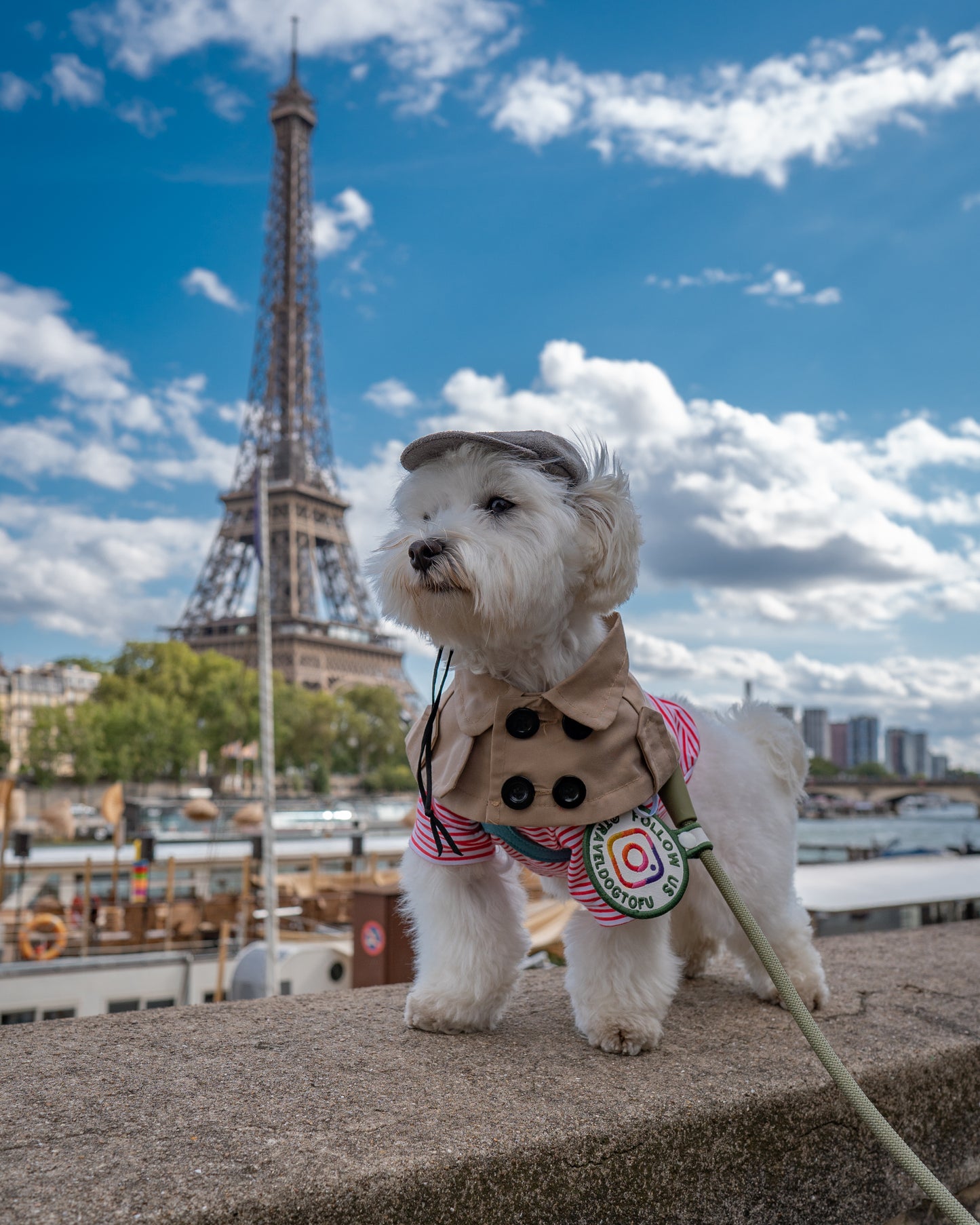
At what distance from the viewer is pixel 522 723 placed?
2.17 metres

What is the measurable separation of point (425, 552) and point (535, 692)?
46cm

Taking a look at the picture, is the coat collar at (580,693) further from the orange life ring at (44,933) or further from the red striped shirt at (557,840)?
the orange life ring at (44,933)

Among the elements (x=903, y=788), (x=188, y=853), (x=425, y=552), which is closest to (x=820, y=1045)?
(x=425, y=552)

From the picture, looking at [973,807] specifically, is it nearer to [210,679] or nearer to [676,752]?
[210,679]

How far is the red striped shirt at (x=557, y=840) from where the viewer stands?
7.05ft

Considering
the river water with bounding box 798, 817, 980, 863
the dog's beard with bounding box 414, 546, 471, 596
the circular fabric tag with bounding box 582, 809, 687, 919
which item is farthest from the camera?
the river water with bounding box 798, 817, 980, 863

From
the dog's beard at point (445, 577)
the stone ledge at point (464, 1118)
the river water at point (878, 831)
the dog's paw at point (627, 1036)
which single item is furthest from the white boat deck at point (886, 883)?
the river water at point (878, 831)

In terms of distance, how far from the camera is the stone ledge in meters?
1.52

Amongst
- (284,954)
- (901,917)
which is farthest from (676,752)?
(284,954)

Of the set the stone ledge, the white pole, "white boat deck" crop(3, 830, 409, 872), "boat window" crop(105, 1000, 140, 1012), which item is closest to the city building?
"white boat deck" crop(3, 830, 409, 872)

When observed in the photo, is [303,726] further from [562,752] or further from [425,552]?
[425,552]

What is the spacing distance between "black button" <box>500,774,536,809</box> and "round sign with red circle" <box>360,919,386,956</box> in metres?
5.13

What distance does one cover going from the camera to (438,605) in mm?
1991

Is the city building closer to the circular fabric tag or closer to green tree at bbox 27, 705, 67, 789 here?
green tree at bbox 27, 705, 67, 789
